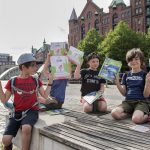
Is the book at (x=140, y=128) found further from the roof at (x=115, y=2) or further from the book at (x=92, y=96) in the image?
the roof at (x=115, y=2)

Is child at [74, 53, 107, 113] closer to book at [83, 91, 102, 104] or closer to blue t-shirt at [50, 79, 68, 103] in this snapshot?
book at [83, 91, 102, 104]

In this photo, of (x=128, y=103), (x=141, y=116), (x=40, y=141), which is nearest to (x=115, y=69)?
(x=128, y=103)

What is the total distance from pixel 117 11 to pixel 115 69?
59.4 metres

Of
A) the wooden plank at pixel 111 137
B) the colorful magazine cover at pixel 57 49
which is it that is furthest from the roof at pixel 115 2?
the wooden plank at pixel 111 137

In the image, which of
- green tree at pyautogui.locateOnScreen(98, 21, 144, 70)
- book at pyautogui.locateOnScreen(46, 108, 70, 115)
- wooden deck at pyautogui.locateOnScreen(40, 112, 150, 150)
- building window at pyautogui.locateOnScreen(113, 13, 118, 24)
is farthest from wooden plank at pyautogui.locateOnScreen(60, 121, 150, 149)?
building window at pyautogui.locateOnScreen(113, 13, 118, 24)

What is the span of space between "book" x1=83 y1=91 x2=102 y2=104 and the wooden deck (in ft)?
1.48

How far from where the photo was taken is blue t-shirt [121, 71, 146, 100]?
182 inches

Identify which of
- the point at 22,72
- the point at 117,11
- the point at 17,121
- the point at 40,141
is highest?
the point at 117,11

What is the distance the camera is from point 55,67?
5074mm

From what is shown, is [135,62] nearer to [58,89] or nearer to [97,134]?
[97,134]

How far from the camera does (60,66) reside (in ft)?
16.8

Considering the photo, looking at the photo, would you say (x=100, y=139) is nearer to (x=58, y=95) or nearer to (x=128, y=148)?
(x=128, y=148)

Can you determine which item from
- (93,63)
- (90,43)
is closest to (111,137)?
(93,63)

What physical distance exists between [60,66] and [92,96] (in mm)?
793
